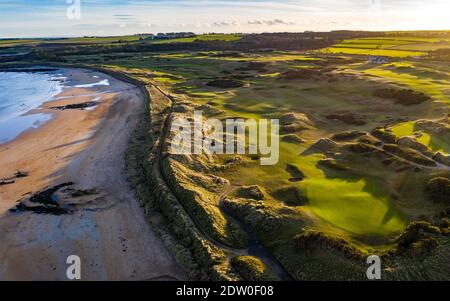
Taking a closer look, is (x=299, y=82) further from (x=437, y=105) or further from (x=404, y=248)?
(x=404, y=248)

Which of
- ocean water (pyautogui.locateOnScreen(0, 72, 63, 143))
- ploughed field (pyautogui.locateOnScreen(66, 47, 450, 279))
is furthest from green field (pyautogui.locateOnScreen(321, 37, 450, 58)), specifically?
ocean water (pyautogui.locateOnScreen(0, 72, 63, 143))

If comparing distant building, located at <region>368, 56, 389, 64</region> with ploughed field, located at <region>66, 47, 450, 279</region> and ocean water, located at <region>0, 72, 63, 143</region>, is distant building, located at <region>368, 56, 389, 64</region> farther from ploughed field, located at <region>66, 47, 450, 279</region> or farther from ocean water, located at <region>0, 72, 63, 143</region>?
ocean water, located at <region>0, 72, 63, 143</region>

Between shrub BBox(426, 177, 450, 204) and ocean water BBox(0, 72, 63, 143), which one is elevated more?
ocean water BBox(0, 72, 63, 143)

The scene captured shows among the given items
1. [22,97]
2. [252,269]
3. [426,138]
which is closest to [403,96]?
[426,138]

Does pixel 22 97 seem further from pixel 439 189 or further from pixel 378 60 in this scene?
pixel 378 60
